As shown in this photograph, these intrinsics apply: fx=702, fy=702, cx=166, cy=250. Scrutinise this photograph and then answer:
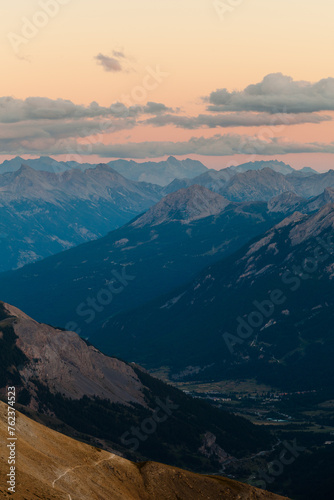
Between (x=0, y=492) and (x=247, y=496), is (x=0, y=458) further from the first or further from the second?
(x=247, y=496)

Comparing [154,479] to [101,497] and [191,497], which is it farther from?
[101,497]

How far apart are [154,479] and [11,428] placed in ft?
138

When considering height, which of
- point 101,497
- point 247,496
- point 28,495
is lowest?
point 247,496

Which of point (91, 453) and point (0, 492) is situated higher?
point (0, 492)

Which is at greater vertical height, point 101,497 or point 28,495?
point 28,495

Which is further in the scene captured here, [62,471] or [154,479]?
[154,479]

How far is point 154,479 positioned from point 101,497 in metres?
26.9

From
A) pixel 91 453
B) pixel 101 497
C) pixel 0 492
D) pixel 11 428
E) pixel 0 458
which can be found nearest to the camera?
pixel 0 492

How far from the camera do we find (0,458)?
157 meters

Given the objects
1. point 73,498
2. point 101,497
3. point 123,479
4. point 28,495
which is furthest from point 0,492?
point 123,479

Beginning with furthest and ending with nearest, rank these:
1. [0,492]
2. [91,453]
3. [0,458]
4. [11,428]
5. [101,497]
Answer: [91,453] → [11,428] → [101,497] → [0,458] → [0,492]

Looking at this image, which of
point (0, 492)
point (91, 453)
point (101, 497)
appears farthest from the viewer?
point (91, 453)

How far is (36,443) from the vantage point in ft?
608

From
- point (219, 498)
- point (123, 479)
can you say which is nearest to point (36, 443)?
point (123, 479)
